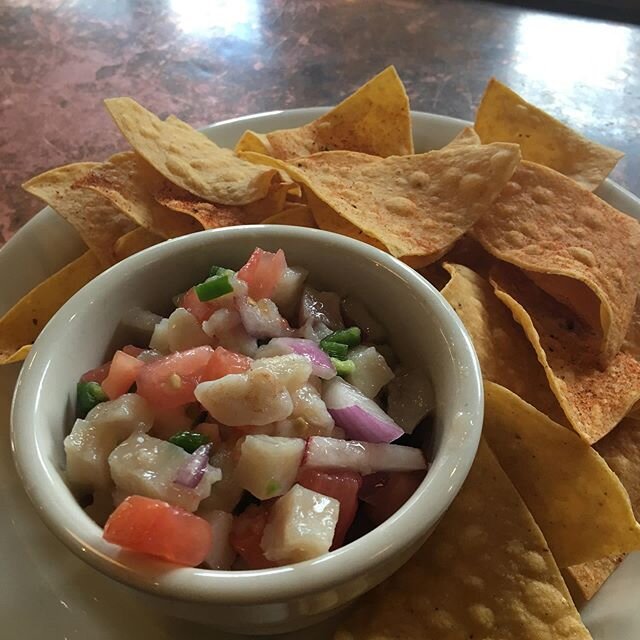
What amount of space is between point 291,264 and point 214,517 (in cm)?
48

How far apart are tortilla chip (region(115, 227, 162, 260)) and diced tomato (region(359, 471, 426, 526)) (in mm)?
652

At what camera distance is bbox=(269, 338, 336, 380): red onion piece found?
1.09 m

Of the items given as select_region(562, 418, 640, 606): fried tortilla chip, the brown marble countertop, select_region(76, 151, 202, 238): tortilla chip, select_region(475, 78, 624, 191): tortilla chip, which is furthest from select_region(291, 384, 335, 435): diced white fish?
the brown marble countertop

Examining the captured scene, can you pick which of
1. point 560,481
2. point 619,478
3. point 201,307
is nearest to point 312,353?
point 201,307

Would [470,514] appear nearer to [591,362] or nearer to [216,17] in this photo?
[591,362]

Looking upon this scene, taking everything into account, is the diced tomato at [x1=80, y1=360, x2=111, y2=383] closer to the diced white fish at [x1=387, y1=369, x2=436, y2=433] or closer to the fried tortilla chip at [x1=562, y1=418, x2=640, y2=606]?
the diced white fish at [x1=387, y1=369, x2=436, y2=433]

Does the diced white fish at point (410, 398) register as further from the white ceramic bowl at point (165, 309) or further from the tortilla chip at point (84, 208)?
the tortilla chip at point (84, 208)

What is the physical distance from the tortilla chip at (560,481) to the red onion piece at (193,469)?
1.50 feet

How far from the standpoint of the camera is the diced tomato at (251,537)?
37.8 inches

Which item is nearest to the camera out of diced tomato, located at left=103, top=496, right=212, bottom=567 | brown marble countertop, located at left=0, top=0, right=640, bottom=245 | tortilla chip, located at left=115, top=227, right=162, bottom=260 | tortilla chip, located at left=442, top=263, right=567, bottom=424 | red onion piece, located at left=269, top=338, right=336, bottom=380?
diced tomato, located at left=103, top=496, right=212, bottom=567

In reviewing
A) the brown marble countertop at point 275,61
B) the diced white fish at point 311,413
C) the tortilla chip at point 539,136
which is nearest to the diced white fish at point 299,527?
the diced white fish at point 311,413

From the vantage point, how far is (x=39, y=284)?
1478 millimetres

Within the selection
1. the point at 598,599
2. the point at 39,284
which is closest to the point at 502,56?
the point at 39,284

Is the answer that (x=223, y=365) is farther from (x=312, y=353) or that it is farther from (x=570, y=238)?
(x=570, y=238)
